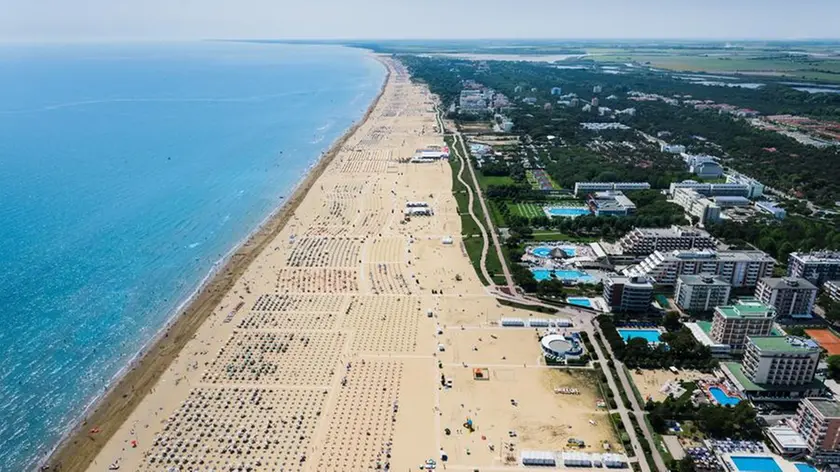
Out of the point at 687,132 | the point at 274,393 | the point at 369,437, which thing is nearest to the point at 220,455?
the point at 274,393

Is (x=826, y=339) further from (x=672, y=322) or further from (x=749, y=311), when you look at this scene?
(x=672, y=322)

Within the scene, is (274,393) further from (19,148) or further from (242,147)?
(19,148)

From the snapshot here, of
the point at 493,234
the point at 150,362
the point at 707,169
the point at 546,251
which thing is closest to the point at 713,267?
the point at 546,251

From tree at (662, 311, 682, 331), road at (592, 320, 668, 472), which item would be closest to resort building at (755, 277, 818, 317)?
tree at (662, 311, 682, 331)

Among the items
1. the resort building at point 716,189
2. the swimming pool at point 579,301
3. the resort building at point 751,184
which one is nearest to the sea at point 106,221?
the swimming pool at point 579,301

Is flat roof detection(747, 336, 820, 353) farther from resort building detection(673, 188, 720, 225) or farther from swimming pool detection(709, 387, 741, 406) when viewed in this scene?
resort building detection(673, 188, 720, 225)

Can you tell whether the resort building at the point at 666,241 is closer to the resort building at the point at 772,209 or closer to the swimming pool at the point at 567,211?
the swimming pool at the point at 567,211
